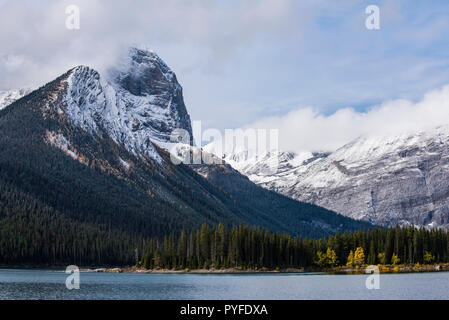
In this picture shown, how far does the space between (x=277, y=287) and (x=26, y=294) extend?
48.6 m

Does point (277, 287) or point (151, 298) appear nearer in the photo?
point (151, 298)

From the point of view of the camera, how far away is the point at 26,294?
11225cm

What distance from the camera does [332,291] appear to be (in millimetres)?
115688

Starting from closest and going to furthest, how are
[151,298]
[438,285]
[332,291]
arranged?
[151,298] < [332,291] < [438,285]
